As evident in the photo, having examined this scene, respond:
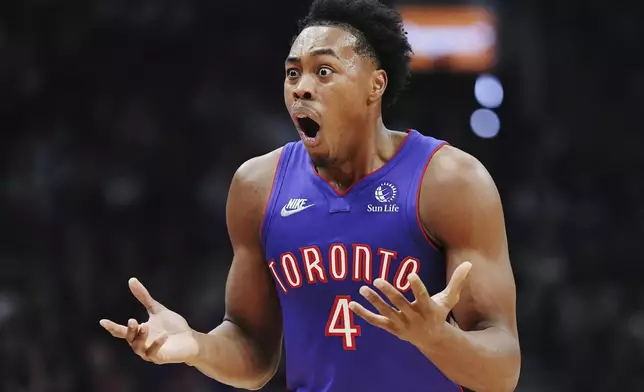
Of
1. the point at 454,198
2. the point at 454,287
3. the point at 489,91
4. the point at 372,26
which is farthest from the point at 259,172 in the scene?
the point at 489,91

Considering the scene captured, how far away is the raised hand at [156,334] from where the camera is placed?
2838mm

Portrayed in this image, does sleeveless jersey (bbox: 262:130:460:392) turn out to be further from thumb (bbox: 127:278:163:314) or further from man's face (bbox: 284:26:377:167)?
thumb (bbox: 127:278:163:314)

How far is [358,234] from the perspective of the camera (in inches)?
126

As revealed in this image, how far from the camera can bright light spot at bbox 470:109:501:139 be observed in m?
8.19

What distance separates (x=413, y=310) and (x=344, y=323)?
0.66 meters

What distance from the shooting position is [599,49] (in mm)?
8461

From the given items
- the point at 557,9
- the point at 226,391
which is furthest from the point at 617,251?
the point at 226,391

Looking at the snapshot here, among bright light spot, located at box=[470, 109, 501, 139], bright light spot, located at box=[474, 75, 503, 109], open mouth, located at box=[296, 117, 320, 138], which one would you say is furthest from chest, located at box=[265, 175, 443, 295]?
bright light spot, located at box=[474, 75, 503, 109]

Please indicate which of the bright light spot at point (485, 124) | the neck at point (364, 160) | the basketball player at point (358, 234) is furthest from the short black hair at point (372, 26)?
the bright light spot at point (485, 124)

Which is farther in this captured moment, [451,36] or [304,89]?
[451,36]

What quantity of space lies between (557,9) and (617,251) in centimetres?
210

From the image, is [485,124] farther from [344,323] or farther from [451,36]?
[344,323]

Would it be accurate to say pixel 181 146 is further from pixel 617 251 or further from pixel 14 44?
pixel 617 251

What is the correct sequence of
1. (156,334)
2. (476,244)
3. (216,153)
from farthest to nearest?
1. (216,153)
2. (476,244)
3. (156,334)
